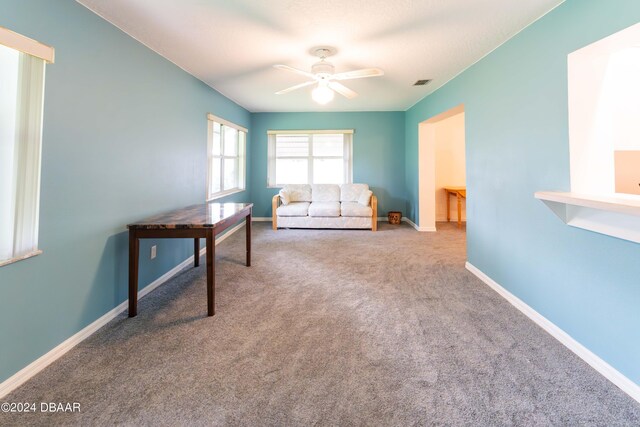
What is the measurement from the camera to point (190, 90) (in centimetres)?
Result: 359

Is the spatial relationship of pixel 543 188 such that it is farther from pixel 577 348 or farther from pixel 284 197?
pixel 284 197

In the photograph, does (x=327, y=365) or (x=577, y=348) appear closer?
(x=327, y=365)

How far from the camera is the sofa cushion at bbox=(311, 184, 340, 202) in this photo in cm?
618

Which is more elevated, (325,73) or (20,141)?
(325,73)

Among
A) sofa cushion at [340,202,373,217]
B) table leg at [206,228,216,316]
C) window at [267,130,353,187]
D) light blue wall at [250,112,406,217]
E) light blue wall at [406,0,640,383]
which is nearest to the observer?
light blue wall at [406,0,640,383]

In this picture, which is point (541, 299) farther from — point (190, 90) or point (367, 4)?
point (190, 90)

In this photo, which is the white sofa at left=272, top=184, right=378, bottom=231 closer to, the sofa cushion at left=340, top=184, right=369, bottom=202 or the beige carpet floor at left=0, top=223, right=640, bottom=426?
the sofa cushion at left=340, top=184, right=369, bottom=202

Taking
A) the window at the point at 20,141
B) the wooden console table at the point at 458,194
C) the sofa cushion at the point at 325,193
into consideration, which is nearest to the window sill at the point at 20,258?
the window at the point at 20,141

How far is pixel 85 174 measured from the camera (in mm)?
2010

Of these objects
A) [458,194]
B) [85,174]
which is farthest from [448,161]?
[85,174]

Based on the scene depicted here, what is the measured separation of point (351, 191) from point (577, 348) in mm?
4652

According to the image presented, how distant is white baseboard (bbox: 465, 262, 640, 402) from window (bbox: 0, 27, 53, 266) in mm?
3199

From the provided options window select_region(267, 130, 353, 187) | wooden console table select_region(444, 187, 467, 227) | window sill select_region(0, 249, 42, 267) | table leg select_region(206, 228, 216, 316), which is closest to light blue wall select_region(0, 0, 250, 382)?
window sill select_region(0, 249, 42, 267)

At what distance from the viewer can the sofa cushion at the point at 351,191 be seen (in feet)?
20.1
